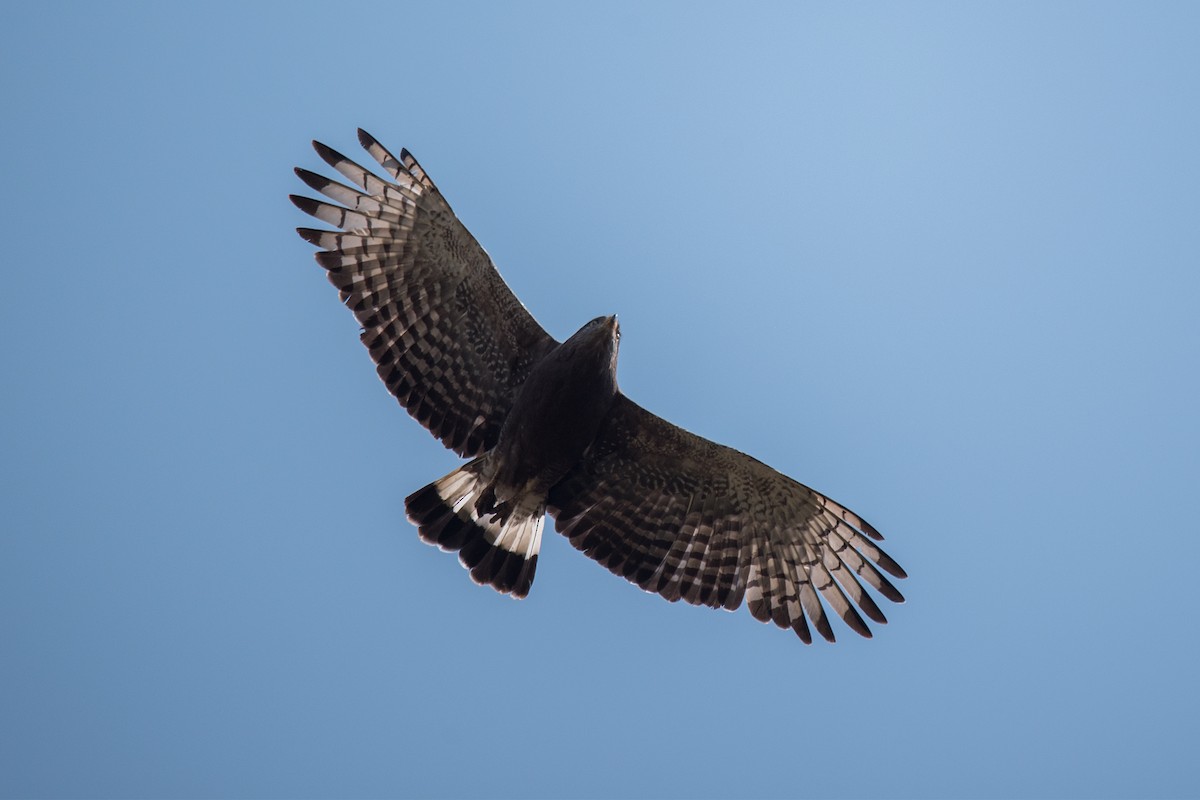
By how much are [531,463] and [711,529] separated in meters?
1.44

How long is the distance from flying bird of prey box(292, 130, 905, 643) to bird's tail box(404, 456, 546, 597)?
0.01 meters

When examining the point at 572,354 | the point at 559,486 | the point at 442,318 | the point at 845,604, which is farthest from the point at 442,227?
the point at 845,604

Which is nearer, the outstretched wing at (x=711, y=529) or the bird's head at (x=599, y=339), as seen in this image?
the bird's head at (x=599, y=339)

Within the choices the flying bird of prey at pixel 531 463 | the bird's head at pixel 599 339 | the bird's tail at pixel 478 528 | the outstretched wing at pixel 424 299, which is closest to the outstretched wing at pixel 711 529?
the flying bird of prey at pixel 531 463

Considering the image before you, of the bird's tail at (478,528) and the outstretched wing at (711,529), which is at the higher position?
the outstretched wing at (711,529)

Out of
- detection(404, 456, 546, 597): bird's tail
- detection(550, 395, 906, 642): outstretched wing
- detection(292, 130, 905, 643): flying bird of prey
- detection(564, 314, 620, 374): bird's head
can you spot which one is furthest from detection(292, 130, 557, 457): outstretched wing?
detection(550, 395, 906, 642): outstretched wing

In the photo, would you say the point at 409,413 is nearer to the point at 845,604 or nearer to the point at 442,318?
the point at 442,318

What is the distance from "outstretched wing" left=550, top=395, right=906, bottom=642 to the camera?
1009 centimetres

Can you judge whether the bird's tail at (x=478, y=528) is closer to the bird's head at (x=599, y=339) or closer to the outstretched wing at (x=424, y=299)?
the outstretched wing at (x=424, y=299)

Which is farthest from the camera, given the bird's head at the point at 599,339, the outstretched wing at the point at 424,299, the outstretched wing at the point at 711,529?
the outstretched wing at the point at 711,529

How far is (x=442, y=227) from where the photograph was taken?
9.82m

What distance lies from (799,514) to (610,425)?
4.97 feet

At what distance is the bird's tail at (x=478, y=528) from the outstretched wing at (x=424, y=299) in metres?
0.27

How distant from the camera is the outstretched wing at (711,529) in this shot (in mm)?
10094
